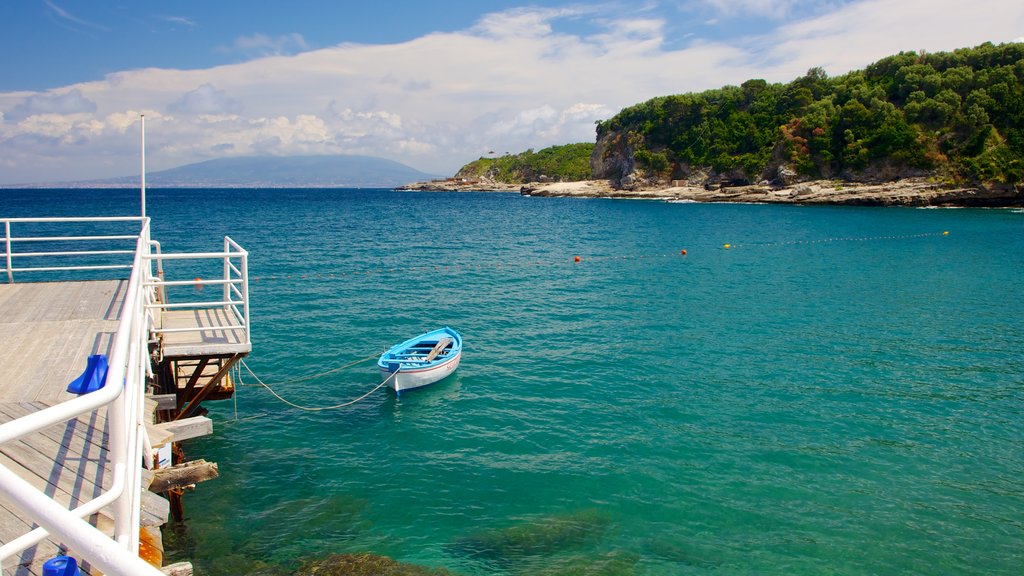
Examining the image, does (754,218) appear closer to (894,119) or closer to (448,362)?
(894,119)

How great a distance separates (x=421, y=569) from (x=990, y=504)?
36.9 feet

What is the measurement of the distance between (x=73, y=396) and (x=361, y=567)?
5103 mm

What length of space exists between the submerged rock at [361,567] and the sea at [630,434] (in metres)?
0.13

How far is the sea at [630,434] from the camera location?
444 inches

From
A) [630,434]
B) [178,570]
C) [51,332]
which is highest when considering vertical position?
[51,332]

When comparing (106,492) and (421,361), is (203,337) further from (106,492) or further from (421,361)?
(106,492)

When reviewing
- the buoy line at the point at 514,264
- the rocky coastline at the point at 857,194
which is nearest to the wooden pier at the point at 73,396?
the buoy line at the point at 514,264

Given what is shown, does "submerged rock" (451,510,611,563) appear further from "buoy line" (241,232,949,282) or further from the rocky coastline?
the rocky coastline

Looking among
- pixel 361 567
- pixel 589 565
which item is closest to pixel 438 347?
pixel 361 567

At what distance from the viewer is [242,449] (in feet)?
48.4

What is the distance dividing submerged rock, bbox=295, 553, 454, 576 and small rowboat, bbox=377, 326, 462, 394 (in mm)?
7604

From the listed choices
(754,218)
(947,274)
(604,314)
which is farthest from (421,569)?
(754,218)

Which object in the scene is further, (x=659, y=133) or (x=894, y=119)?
(x=659, y=133)

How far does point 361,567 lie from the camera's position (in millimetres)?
10328
